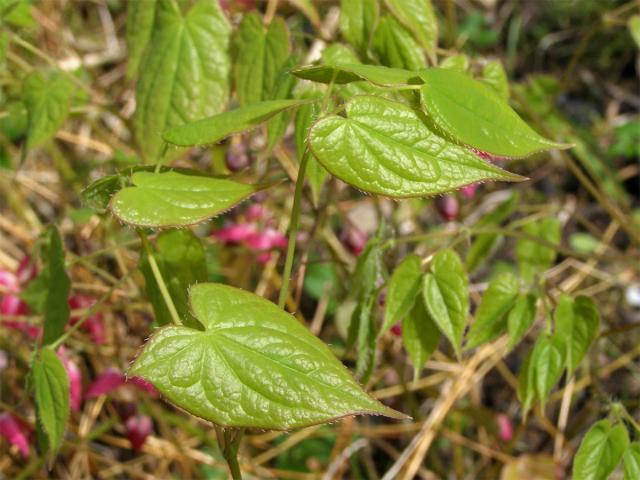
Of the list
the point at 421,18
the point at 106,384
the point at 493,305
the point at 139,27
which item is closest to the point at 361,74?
the point at 421,18

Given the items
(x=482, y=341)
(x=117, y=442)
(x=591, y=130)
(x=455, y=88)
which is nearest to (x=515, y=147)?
(x=455, y=88)

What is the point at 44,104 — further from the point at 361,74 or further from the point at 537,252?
the point at 537,252

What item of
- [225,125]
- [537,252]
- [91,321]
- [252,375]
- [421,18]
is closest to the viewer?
[252,375]

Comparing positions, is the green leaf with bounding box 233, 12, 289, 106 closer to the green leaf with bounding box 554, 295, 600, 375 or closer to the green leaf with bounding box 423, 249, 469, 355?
the green leaf with bounding box 423, 249, 469, 355

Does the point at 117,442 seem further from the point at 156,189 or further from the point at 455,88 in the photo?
the point at 455,88

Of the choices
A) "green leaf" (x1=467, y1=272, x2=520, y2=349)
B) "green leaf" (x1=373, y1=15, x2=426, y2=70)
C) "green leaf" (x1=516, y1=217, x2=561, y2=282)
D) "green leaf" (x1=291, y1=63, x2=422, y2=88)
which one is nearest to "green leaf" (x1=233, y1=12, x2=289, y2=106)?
"green leaf" (x1=373, y1=15, x2=426, y2=70)
